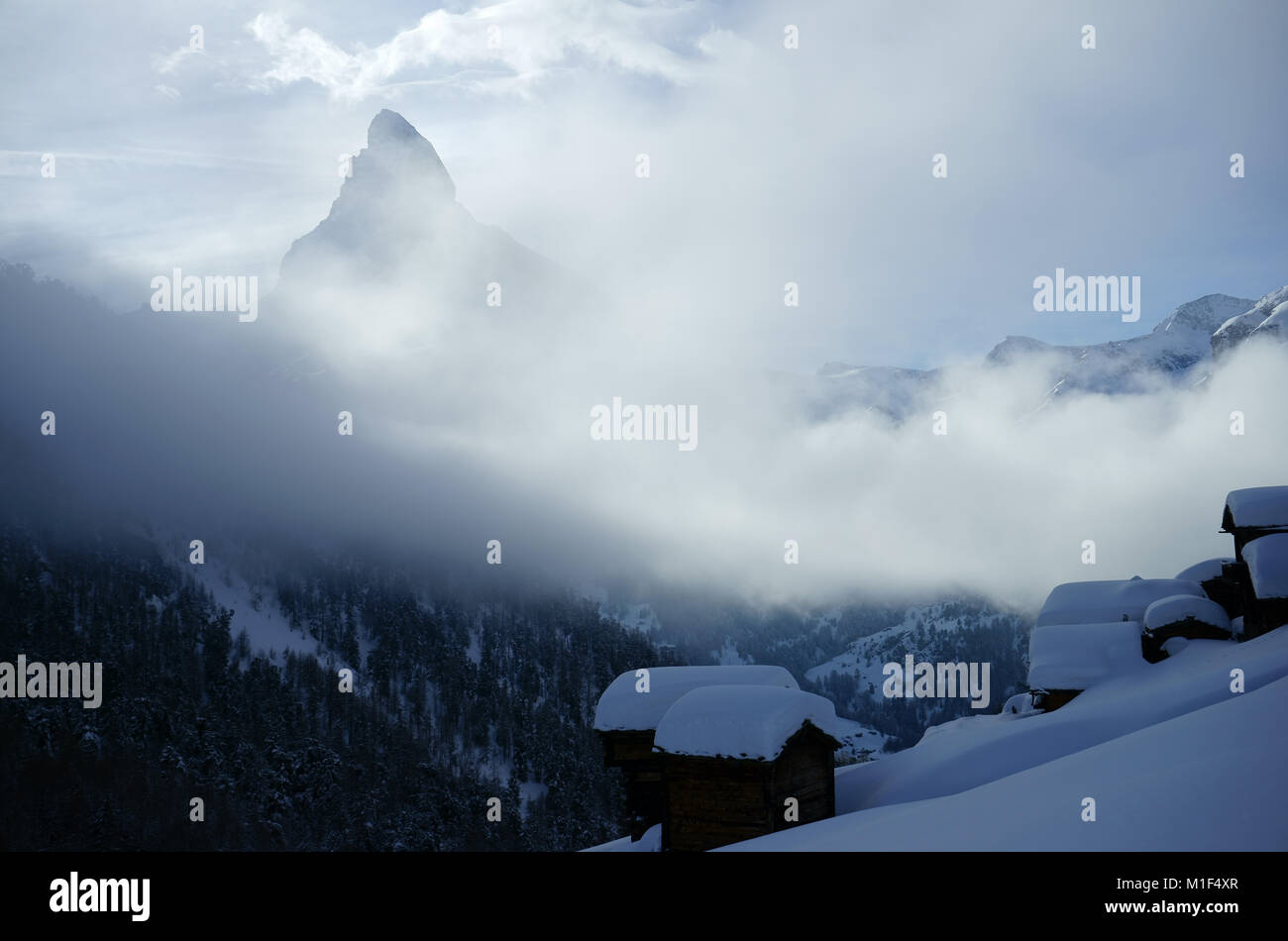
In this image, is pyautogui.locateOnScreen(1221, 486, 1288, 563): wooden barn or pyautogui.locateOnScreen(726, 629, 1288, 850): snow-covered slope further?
pyautogui.locateOnScreen(1221, 486, 1288, 563): wooden barn

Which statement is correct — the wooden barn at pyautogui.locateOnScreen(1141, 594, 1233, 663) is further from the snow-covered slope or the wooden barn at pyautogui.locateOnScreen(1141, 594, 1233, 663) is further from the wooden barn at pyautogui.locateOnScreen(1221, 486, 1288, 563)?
the snow-covered slope

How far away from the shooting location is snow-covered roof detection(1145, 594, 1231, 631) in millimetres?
31984

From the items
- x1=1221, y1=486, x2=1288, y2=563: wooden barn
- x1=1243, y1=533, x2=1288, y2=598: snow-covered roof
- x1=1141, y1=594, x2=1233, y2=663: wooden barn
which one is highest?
x1=1221, y1=486, x2=1288, y2=563: wooden barn

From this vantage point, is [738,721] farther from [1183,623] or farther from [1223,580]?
[1223,580]

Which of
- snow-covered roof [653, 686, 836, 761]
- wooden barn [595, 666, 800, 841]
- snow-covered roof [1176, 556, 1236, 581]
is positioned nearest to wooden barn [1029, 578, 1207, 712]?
snow-covered roof [1176, 556, 1236, 581]

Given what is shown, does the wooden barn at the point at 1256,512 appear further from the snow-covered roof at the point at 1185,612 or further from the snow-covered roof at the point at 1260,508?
the snow-covered roof at the point at 1185,612

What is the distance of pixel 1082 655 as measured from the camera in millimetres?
31922

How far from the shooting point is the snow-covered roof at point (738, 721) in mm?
20953

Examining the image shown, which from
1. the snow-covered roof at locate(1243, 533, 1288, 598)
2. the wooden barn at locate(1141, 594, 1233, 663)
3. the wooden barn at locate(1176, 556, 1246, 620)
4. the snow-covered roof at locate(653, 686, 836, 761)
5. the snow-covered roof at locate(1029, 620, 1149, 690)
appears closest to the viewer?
the snow-covered roof at locate(653, 686, 836, 761)

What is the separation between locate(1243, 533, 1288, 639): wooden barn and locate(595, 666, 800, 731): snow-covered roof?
710 inches
